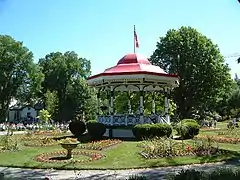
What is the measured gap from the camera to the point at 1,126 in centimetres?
4572

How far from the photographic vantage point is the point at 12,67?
66812 mm

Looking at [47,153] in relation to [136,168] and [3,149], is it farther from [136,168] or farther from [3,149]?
[136,168]

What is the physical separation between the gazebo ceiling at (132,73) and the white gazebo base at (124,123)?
9.70 feet

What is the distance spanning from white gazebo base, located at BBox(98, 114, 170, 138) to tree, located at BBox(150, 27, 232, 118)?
2214 centimetres

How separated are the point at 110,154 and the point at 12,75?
53.9m

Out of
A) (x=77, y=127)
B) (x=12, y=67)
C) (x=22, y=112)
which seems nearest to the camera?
(x=77, y=127)

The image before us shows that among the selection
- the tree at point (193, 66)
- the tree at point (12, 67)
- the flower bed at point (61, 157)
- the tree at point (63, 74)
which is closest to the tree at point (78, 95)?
the tree at point (63, 74)

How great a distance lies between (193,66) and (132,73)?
23630 mm

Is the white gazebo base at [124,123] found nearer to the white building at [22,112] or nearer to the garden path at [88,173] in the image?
the garden path at [88,173]

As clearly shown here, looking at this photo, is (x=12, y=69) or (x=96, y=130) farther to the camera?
(x=12, y=69)

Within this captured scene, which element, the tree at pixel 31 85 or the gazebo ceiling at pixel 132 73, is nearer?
the gazebo ceiling at pixel 132 73

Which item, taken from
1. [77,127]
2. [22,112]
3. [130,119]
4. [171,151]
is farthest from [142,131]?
[22,112]

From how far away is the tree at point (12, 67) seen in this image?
6500 centimetres

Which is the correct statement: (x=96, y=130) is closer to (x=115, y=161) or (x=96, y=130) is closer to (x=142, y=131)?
(x=142, y=131)
